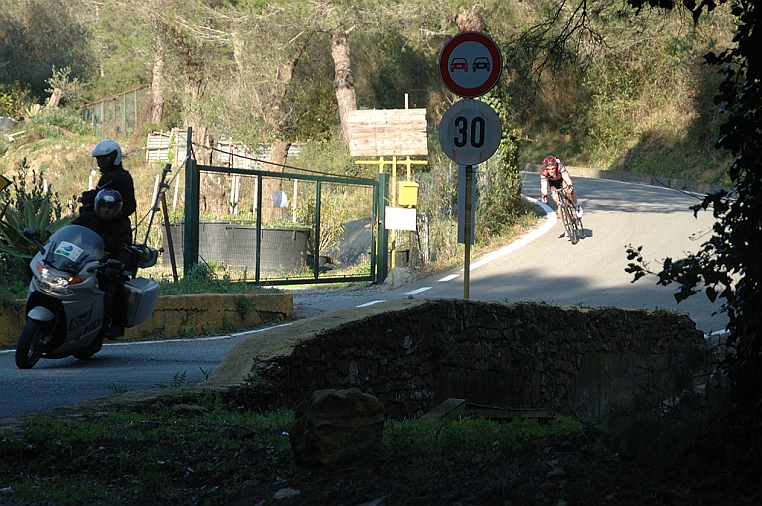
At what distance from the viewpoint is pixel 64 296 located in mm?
8320

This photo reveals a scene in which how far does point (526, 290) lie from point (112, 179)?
26.9ft

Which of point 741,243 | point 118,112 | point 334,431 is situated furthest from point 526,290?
point 118,112

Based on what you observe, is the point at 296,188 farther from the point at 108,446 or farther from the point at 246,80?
the point at 246,80

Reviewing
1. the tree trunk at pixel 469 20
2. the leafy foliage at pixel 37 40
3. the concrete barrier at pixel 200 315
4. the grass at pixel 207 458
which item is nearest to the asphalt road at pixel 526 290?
the concrete barrier at pixel 200 315

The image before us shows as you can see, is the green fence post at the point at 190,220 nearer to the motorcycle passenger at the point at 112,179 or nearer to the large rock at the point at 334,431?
the motorcycle passenger at the point at 112,179

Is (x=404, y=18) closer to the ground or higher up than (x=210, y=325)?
higher up

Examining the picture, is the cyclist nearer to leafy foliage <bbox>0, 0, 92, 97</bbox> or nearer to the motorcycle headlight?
the motorcycle headlight

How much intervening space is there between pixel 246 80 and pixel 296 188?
18435 millimetres

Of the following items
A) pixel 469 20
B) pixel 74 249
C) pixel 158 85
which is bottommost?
pixel 74 249

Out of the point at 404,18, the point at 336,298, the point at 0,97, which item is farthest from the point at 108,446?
the point at 0,97

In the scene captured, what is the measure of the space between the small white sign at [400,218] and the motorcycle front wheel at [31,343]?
9.11 m

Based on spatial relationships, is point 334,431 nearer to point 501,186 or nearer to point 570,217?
point 570,217

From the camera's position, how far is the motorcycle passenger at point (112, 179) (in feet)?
30.3

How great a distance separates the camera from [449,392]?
9.27 metres
